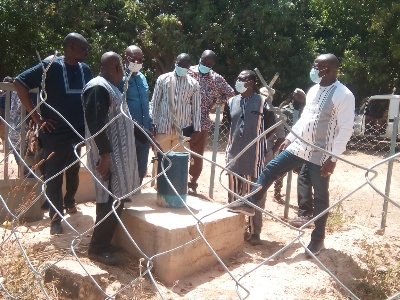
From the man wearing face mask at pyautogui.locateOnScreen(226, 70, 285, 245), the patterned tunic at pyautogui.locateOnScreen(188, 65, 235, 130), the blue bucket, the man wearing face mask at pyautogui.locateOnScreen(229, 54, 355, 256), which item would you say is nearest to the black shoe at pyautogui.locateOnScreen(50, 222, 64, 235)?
the blue bucket

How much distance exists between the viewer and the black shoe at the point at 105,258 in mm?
3777

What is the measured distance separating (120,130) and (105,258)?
0.92 meters

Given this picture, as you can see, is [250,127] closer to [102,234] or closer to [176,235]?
[176,235]

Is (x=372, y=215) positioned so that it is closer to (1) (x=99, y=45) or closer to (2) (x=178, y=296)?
(2) (x=178, y=296)

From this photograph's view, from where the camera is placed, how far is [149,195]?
15.6ft

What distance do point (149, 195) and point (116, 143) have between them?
1.31 meters

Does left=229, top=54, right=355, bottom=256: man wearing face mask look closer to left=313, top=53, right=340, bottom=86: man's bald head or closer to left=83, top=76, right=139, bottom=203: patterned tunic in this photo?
left=313, top=53, right=340, bottom=86: man's bald head

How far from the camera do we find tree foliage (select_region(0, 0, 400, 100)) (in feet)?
43.7

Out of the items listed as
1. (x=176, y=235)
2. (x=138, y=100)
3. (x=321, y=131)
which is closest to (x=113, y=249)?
(x=176, y=235)

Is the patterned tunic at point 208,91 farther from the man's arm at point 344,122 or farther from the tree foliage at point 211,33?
the tree foliage at point 211,33

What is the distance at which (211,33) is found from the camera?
13461 mm

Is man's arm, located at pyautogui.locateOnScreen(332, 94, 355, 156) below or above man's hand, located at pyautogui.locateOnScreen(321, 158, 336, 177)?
above

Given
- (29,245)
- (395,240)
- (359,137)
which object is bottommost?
(359,137)

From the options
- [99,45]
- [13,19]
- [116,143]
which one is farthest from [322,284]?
[13,19]
